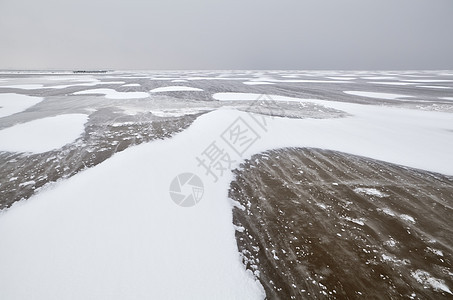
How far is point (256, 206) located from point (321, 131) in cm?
520

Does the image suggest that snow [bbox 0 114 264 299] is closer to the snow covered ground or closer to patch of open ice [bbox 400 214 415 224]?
the snow covered ground

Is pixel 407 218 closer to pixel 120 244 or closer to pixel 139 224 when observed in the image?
pixel 139 224

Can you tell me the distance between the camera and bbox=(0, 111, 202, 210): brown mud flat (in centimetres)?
423

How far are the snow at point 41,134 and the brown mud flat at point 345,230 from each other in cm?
527

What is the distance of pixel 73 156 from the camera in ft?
18.3

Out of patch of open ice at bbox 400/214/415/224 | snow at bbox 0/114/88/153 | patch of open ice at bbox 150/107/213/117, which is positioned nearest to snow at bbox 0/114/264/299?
patch of open ice at bbox 400/214/415/224

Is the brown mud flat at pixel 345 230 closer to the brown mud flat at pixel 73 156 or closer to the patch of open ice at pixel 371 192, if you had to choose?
the patch of open ice at pixel 371 192

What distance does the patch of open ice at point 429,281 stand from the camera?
2.35 meters

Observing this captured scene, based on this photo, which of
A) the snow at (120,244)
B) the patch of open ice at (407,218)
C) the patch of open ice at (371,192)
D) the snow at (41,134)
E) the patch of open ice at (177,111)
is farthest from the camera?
the patch of open ice at (177,111)

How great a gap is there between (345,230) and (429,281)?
954mm

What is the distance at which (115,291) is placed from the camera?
2.29m

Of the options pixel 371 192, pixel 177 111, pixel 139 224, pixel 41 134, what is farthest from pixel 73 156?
pixel 371 192

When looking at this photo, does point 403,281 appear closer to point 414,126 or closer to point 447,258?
point 447,258

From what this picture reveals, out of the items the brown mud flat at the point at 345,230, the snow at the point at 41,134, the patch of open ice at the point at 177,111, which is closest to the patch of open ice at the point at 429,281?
the brown mud flat at the point at 345,230
